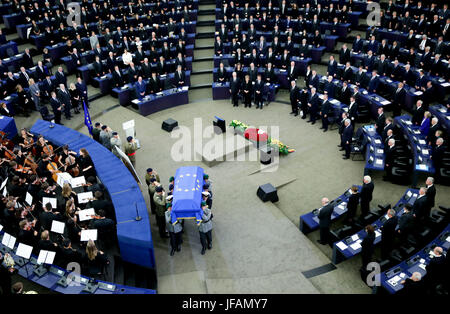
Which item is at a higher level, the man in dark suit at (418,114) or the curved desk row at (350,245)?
the man in dark suit at (418,114)

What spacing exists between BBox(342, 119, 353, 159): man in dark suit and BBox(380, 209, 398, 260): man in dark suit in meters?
5.27

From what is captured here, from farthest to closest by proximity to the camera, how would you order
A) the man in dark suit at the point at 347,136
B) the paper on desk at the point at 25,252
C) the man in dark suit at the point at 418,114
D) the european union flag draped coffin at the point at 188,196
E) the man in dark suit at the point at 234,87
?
the man in dark suit at the point at 234,87 → the man in dark suit at the point at 418,114 → the man in dark suit at the point at 347,136 → the european union flag draped coffin at the point at 188,196 → the paper on desk at the point at 25,252

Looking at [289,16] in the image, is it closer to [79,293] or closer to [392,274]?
[392,274]

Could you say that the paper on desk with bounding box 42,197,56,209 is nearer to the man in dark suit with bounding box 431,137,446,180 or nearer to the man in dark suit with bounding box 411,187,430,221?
the man in dark suit with bounding box 411,187,430,221

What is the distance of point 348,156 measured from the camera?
15.6 metres

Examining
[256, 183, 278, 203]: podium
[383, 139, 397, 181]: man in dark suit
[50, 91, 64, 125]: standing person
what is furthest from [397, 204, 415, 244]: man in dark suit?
[50, 91, 64, 125]: standing person

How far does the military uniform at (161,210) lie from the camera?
11008 millimetres

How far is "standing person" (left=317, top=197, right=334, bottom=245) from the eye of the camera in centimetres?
1087

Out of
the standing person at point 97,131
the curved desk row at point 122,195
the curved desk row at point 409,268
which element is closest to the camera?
the curved desk row at point 409,268

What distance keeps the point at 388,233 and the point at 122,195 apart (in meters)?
7.75

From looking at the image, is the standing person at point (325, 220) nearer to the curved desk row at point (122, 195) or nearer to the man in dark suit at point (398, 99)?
the curved desk row at point (122, 195)

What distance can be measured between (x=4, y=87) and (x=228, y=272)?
1473 cm

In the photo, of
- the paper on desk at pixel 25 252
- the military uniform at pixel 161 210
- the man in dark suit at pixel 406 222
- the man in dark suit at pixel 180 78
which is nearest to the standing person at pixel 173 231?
the military uniform at pixel 161 210

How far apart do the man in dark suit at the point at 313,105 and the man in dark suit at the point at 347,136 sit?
2.78m
